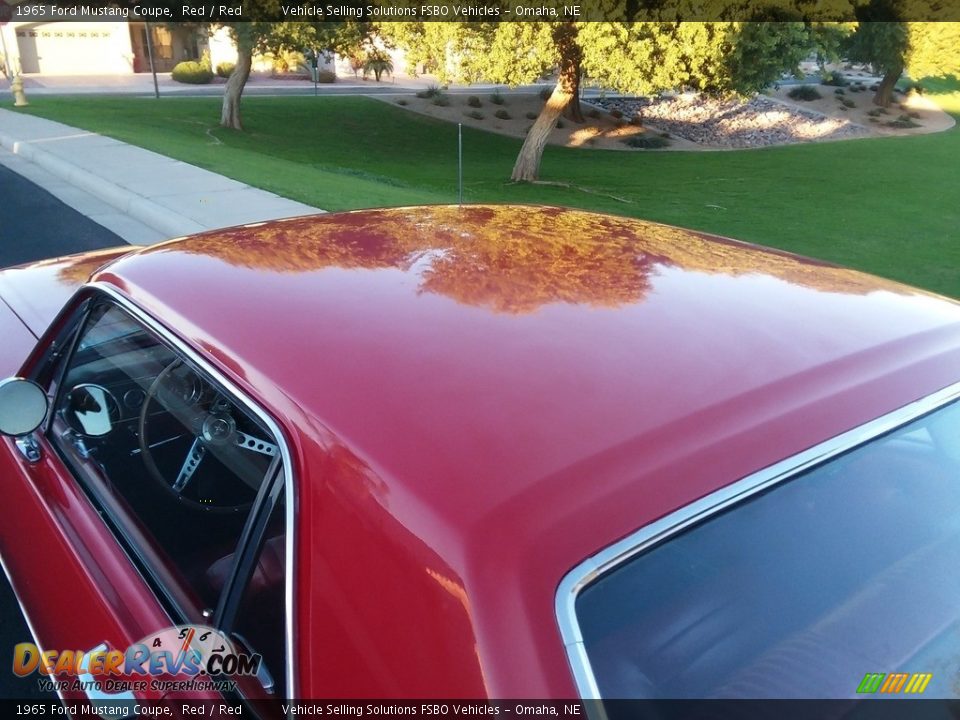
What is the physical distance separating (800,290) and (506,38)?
1435 centimetres

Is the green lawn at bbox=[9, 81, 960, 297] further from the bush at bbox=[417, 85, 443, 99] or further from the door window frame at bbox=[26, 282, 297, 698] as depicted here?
the door window frame at bbox=[26, 282, 297, 698]

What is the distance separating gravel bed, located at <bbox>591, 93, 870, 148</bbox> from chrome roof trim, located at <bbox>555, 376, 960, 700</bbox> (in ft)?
102

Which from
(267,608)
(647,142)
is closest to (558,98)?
(647,142)

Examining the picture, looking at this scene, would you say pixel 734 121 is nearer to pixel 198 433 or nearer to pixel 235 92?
pixel 235 92

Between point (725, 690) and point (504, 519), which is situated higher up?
point (504, 519)

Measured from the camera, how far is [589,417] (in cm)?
128

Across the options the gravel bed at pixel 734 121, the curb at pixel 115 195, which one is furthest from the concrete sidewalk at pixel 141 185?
the gravel bed at pixel 734 121

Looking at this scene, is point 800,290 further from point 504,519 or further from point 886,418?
point 504,519

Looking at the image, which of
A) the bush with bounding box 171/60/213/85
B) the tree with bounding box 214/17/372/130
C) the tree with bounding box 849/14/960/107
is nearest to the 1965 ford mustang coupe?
the tree with bounding box 214/17/372/130

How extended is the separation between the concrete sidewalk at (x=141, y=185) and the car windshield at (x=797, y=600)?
7.80 meters

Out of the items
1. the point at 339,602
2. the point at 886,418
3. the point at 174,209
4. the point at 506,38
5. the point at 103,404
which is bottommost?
the point at 174,209

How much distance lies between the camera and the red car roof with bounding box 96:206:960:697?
3.56ft

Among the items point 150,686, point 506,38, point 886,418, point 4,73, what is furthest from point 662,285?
point 4,73

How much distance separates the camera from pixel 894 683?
4.45 feet
